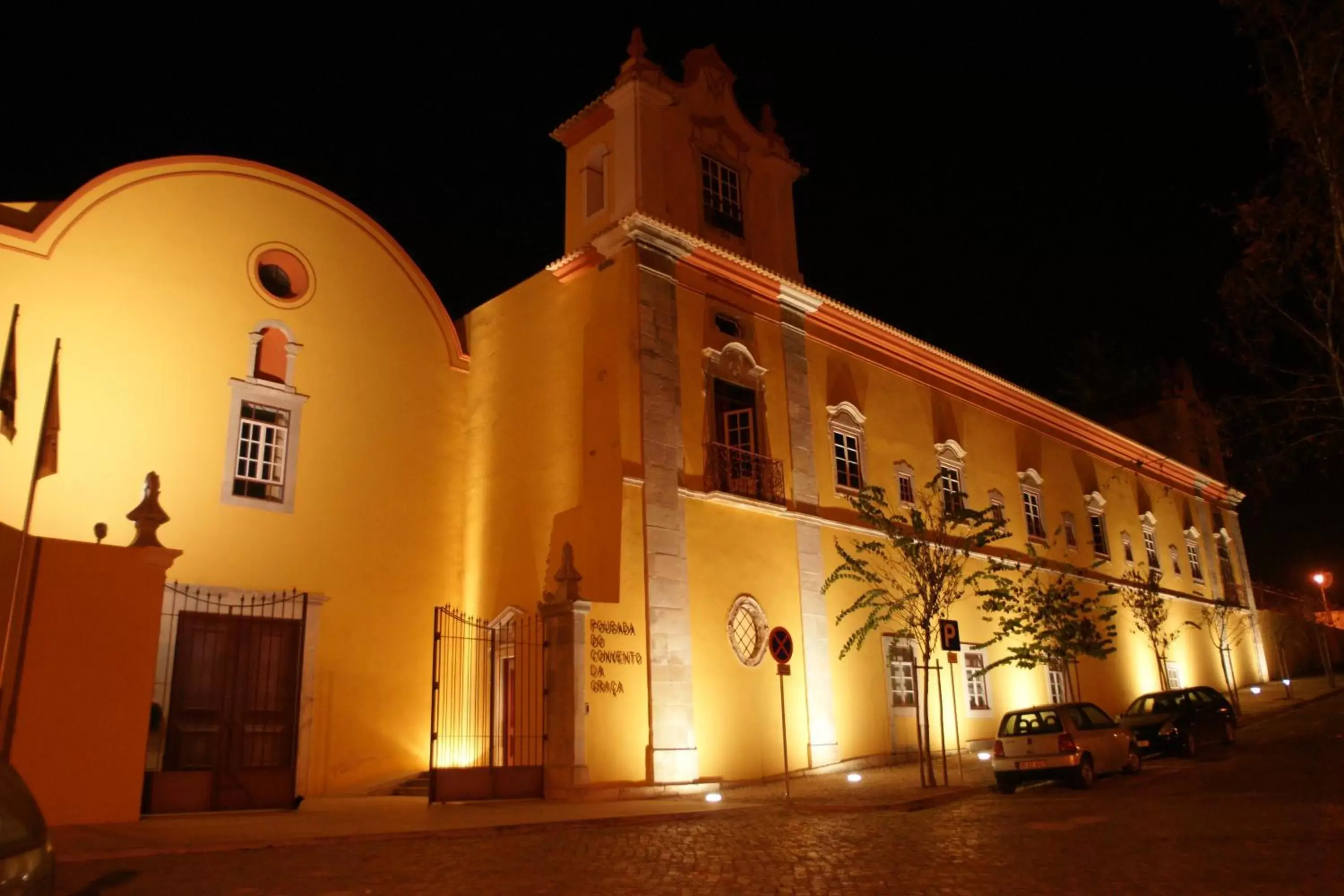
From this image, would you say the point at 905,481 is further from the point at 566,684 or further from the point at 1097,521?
the point at 1097,521

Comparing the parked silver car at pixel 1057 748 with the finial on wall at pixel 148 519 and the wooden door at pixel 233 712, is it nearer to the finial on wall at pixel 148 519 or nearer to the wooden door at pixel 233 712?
the wooden door at pixel 233 712

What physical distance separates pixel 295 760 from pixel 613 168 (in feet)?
35.9

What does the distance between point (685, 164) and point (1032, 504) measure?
1337cm

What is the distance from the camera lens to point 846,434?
2033cm

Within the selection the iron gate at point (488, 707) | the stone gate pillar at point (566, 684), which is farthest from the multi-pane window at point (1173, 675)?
the stone gate pillar at point (566, 684)

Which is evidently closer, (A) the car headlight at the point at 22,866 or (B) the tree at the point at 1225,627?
(A) the car headlight at the point at 22,866

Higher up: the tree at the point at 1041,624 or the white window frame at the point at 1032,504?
the white window frame at the point at 1032,504

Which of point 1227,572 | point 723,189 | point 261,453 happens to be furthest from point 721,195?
point 1227,572

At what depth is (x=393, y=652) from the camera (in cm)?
1683

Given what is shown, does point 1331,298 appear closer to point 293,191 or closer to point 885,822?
point 885,822

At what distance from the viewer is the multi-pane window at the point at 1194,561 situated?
3384 centimetres

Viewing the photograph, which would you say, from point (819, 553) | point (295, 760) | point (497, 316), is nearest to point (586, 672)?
point (295, 760)

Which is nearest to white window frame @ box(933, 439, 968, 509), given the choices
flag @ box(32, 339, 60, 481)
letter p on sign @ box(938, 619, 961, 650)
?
letter p on sign @ box(938, 619, 961, 650)

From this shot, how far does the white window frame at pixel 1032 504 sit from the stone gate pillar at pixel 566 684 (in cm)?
1481
